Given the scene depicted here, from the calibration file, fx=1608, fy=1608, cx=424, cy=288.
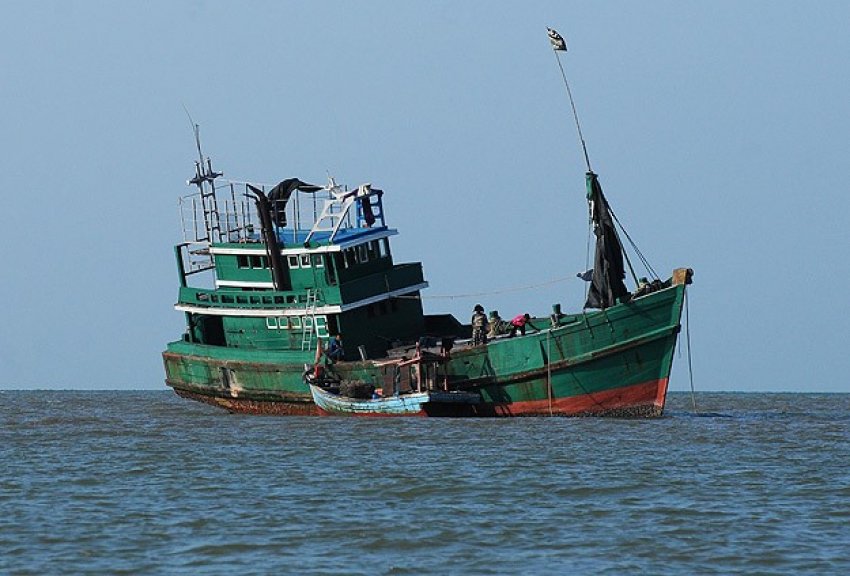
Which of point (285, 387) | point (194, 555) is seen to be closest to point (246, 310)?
point (285, 387)

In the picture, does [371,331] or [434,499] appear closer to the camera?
[434,499]

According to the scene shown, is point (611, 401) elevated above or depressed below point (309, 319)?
below

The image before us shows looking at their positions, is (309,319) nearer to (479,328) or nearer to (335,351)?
(335,351)

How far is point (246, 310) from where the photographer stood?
41.5 metres

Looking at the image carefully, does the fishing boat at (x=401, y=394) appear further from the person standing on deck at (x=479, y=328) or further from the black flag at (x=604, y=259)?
the black flag at (x=604, y=259)

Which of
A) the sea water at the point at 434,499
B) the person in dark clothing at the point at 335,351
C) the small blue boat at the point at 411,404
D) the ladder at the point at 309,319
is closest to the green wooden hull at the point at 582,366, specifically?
the small blue boat at the point at 411,404

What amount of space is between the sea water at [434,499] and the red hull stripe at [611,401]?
48cm

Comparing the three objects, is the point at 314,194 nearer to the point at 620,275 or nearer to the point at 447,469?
the point at 620,275

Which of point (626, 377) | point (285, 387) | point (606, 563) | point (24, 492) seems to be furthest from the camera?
point (285, 387)

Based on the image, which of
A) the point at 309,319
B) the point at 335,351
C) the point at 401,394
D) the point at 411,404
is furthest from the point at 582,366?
the point at 309,319

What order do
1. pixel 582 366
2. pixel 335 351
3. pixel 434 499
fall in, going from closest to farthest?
pixel 434 499, pixel 582 366, pixel 335 351

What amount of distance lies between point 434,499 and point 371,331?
1697 cm

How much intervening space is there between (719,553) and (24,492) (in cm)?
1143

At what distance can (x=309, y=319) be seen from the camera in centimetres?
4019
